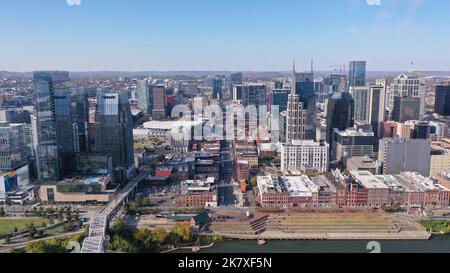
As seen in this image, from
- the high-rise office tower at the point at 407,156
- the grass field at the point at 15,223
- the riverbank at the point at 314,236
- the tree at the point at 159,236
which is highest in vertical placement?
the high-rise office tower at the point at 407,156

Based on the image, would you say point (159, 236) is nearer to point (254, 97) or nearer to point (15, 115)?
point (15, 115)

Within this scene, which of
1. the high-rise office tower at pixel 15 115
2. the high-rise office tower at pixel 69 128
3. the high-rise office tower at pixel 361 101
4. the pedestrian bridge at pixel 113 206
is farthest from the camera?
the high-rise office tower at pixel 361 101

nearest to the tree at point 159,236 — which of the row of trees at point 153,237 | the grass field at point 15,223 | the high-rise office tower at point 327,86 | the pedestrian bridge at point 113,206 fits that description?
the row of trees at point 153,237

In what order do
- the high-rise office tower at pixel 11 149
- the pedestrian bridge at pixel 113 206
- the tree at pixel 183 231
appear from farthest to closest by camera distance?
the high-rise office tower at pixel 11 149 → the pedestrian bridge at pixel 113 206 → the tree at pixel 183 231

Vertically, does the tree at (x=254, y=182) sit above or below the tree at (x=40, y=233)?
above

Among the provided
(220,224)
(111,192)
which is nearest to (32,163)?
(111,192)

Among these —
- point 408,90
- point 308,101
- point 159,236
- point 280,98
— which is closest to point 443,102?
point 408,90

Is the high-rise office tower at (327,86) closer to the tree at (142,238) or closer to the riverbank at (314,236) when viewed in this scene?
the riverbank at (314,236)

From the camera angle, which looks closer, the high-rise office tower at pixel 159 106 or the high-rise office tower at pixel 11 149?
the high-rise office tower at pixel 11 149
